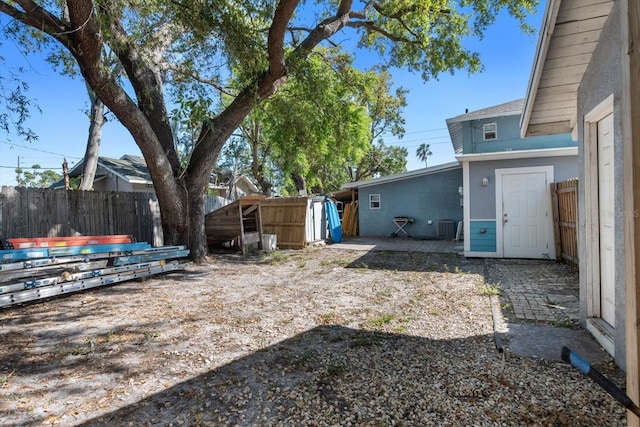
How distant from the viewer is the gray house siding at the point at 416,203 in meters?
14.5

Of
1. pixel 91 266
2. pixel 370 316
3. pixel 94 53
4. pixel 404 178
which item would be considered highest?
pixel 94 53

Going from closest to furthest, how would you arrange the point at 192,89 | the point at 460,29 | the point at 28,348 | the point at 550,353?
the point at 550,353 → the point at 28,348 → the point at 192,89 → the point at 460,29

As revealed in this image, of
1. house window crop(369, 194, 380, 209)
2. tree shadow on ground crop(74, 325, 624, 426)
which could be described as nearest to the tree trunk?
house window crop(369, 194, 380, 209)

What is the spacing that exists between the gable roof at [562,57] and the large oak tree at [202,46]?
13.2 ft

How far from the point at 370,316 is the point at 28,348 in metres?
3.76

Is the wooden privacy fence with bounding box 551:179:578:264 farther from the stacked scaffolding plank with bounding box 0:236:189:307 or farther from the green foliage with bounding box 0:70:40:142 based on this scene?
the green foliage with bounding box 0:70:40:142

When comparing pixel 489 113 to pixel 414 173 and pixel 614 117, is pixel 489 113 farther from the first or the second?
pixel 614 117

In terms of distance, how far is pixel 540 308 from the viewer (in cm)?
468

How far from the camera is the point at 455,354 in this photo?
10.7 ft

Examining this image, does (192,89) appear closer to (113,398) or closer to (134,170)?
(113,398)

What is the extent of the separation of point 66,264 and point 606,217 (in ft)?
23.4

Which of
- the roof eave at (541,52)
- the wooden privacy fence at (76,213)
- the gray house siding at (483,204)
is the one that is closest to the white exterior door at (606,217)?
the roof eave at (541,52)

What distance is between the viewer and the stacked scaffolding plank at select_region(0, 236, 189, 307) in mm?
4551

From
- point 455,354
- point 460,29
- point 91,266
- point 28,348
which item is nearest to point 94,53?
point 91,266
